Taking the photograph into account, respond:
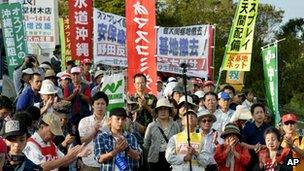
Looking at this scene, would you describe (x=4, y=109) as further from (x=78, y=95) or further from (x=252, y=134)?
(x=252, y=134)

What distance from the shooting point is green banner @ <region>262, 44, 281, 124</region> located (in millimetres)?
11930

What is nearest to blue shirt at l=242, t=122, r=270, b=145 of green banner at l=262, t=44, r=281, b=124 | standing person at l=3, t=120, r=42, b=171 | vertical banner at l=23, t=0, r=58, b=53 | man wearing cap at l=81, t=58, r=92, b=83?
green banner at l=262, t=44, r=281, b=124

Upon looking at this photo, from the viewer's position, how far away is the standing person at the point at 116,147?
23.8 ft

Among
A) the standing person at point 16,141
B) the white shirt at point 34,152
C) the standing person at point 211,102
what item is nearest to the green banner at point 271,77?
the standing person at point 211,102

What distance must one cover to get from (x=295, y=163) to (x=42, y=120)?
Answer: 3.31 metres

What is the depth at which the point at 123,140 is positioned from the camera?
7.20 meters

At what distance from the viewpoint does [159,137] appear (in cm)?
880

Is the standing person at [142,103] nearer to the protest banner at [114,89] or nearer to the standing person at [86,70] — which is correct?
the protest banner at [114,89]

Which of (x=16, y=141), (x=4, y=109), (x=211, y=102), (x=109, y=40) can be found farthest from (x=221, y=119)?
(x=16, y=141)

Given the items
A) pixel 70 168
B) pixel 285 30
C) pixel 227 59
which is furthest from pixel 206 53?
pixel 285 30

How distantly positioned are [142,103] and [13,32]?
161 inches

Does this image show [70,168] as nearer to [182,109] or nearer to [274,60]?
[182,109]

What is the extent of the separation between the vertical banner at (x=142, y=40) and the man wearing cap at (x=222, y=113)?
0.98 meters

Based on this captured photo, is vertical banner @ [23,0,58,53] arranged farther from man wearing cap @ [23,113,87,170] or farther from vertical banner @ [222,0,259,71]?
man wearing cap @ [23,113,87,170]
